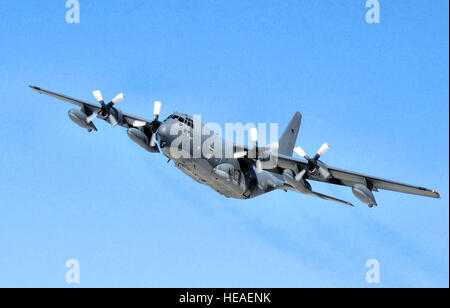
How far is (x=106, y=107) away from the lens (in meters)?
52.5

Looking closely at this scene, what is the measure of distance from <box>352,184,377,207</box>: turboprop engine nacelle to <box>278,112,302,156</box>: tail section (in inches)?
726

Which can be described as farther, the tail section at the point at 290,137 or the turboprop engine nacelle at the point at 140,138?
the tail section at the point at 290,137

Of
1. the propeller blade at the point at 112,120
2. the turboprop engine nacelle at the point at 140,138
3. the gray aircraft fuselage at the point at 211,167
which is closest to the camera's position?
the gray aircraft fuselage at the point at 211,167

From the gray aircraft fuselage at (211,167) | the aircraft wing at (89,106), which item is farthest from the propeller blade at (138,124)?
the gray aircraft fuselage at (211,167)

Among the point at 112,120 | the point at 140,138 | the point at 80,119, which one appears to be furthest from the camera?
the point at 112,120

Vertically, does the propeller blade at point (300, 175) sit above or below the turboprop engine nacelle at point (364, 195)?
above

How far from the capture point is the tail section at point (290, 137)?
6303cm

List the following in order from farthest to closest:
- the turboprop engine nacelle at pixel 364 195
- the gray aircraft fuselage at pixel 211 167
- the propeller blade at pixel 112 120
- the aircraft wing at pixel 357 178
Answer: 1. the propeller blade at pixel 112 120
2. the gray aircraft fuselage at pixel 211 167
3. the aircraft wing at pixel 357 178
4. the turboprop engine nacelle at pixel 364 195

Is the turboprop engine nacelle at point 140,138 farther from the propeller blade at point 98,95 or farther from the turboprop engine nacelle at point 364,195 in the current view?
the turboprop engine nacelle at point 364,195

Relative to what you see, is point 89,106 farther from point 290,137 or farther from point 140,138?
point 290,137

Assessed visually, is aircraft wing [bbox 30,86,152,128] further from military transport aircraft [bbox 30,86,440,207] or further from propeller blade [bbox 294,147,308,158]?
Answer: propeller blade [bbox 294,147,308,158]

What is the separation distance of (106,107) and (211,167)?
11170 mm

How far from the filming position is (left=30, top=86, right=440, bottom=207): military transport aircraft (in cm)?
4653

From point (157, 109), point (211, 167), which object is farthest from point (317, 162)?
point (157, 109)
